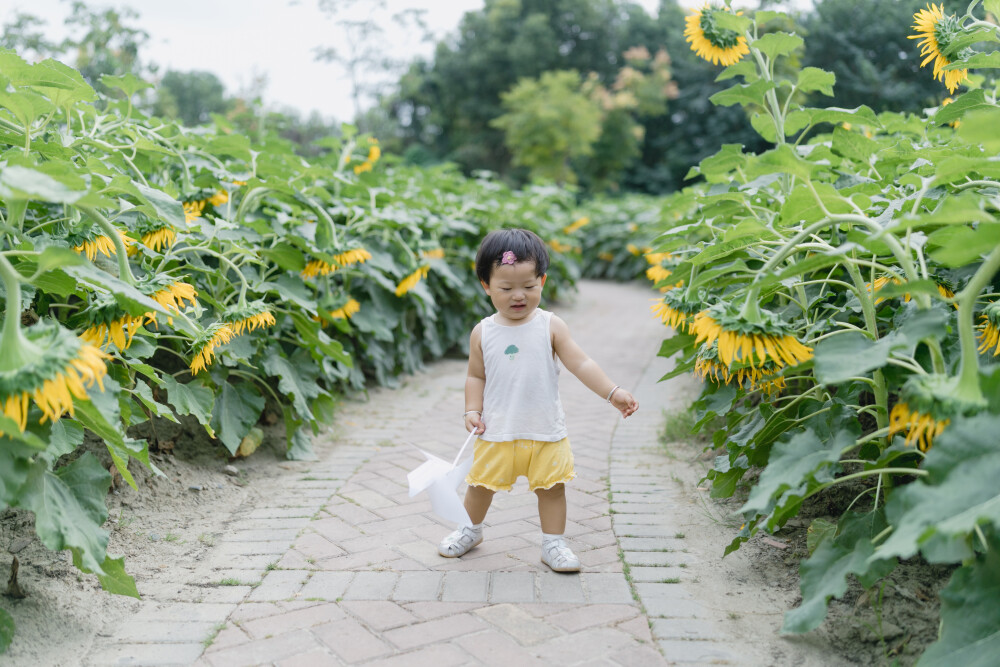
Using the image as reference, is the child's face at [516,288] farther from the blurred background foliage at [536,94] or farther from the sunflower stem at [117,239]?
the blurred background foliage at [536,94]

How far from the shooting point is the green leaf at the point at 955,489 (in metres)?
1.37

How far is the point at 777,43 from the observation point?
294 centimetres

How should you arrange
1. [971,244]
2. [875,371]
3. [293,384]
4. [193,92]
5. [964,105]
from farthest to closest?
[193,92] < [293,384] < [964,105] < [875,371] < [971,244]

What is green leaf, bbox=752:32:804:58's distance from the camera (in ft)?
9.44

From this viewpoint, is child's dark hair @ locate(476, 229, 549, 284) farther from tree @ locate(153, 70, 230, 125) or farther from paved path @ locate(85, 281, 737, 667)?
tree @ locate(153, 70, 230, 125)

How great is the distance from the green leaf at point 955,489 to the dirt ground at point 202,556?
27.3 inches

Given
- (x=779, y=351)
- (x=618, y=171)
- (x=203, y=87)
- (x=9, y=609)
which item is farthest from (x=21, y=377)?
(x=203, y=87)

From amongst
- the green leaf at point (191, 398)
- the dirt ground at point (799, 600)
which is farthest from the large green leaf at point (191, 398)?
the dirt ground at point (799, 600)

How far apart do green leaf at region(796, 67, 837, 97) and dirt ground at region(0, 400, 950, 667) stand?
1.58m

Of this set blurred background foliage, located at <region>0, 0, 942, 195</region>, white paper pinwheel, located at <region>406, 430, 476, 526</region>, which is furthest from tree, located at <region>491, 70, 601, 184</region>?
white paper pinwheel, located at <region>406, 430, 476, 526</region>

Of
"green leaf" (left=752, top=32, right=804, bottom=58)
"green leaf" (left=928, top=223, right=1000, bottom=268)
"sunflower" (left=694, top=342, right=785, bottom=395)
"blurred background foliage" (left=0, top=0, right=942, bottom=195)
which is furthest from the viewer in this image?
"blurred background foliage" (left=0, top=0, right=942, bottom=195)

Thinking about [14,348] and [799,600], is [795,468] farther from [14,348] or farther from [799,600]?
[14,348]

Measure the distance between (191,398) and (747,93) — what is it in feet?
8.01

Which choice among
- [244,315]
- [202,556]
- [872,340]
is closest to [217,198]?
[244,315]
